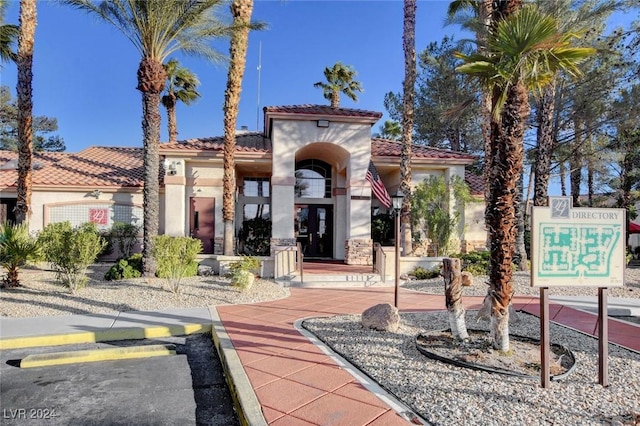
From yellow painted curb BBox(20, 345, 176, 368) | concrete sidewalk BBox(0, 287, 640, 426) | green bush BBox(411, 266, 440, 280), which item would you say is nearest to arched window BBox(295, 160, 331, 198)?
green bush BBox(411, 266, 440, 280)

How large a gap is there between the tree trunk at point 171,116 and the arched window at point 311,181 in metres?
10.6

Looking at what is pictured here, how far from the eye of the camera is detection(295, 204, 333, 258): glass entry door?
60.8 feet

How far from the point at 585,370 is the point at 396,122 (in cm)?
2847

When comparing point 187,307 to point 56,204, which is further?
point 56,204

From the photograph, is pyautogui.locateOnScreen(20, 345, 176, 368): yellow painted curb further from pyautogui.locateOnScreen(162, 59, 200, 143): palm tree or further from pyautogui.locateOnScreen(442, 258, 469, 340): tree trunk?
pyautogui.locateOnScreen(162, 59, 200, 143): palm tree

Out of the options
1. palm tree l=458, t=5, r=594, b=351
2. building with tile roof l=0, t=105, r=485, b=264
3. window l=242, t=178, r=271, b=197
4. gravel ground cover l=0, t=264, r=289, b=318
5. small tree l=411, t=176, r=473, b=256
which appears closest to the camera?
palm tree l=458, t=5, r=594, b=351

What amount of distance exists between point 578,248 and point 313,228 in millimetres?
14366

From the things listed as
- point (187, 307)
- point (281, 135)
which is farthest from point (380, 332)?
point (281, 135)

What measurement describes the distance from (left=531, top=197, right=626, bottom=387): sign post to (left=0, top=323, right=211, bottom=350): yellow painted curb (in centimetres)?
583

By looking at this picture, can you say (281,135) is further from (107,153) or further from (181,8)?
(107,153)

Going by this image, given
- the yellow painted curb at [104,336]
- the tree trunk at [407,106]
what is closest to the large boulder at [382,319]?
the yellow painted curb at [104,336]

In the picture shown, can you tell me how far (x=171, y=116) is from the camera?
24094mm

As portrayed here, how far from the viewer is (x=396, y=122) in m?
31.4

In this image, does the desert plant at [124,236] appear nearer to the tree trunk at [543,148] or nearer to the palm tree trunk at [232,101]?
the palm tree trunk at [232,101]
